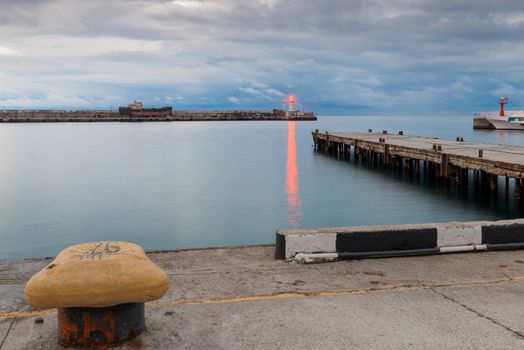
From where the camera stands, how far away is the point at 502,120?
118750 millimetres

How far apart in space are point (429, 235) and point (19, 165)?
169ft

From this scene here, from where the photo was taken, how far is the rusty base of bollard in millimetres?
5121

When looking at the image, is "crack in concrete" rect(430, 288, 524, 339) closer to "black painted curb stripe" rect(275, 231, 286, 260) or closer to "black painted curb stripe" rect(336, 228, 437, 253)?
"black painted curb stripe" rect(336, 228, 437, 253)

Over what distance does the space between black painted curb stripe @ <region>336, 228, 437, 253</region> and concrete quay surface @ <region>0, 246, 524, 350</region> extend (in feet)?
0.72

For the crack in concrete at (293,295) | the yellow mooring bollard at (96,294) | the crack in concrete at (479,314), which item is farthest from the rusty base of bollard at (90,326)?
the crack in concrete at (479,314)

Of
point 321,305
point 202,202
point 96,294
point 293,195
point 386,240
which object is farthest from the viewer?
point 293,195

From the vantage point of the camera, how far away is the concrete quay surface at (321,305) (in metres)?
5.34

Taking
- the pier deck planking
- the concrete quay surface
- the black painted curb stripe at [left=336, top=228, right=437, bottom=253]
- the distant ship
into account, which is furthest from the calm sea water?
the distant ship

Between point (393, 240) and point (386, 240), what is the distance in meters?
0.12

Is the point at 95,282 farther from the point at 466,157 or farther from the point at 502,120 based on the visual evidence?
the point at 502,120

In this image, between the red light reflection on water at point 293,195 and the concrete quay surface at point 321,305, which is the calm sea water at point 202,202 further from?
the concrete quay surface at point 321,305

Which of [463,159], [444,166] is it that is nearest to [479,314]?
[463,159]

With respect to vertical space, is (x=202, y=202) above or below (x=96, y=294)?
below

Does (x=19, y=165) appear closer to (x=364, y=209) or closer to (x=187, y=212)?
(x=187, y=212)
